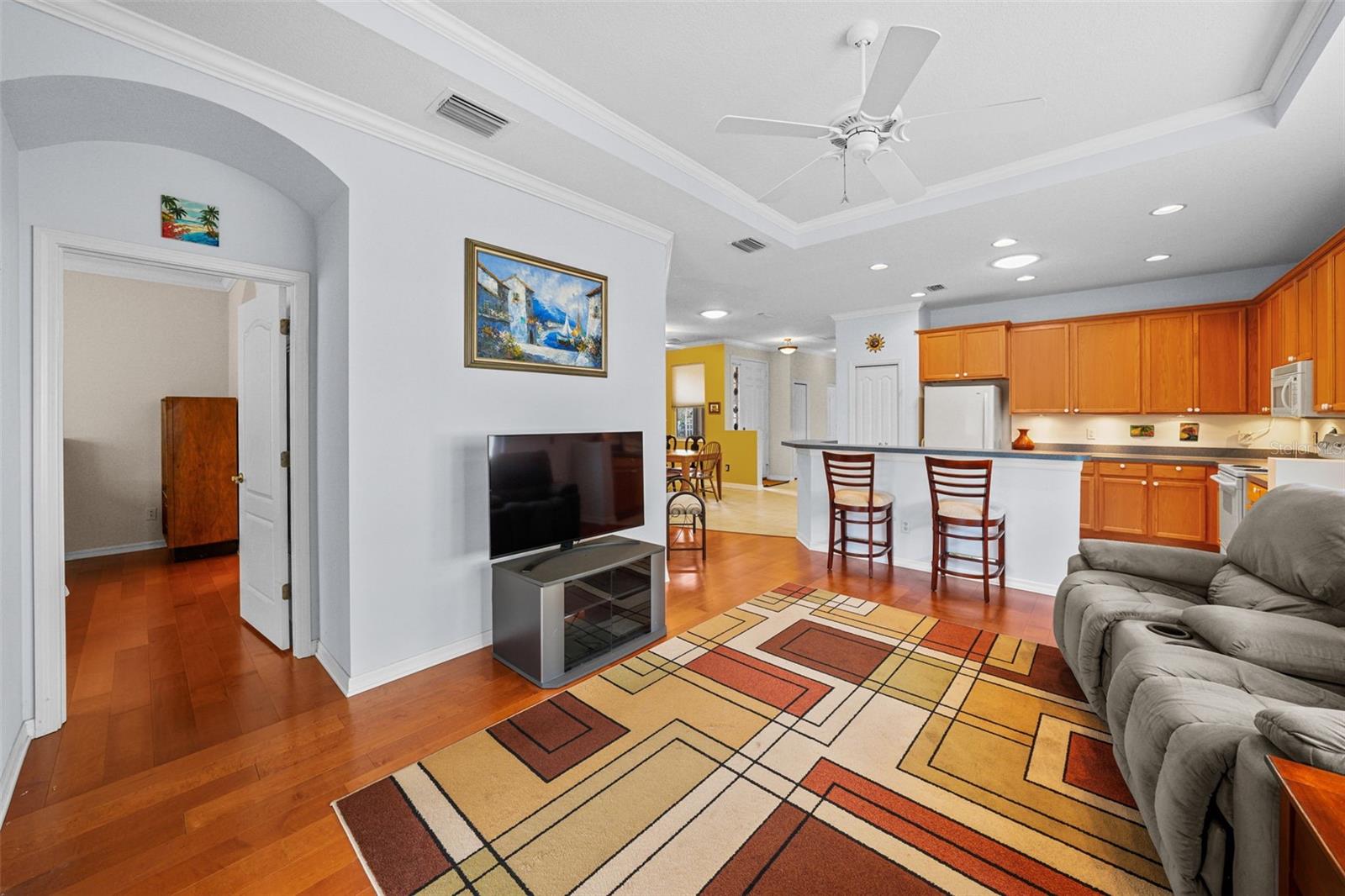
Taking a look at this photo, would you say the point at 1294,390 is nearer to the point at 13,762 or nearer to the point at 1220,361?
the point at 1220,361

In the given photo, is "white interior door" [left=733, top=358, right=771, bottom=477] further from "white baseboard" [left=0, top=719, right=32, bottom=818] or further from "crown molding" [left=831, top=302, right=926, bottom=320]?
"white baseboard" [left=0, top=719, right=32, bottom=818]

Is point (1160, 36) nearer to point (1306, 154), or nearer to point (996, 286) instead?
point (1306, 154)

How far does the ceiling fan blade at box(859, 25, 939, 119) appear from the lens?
5.16 ft

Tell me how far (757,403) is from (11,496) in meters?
9.40

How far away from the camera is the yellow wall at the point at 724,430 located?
9.60m

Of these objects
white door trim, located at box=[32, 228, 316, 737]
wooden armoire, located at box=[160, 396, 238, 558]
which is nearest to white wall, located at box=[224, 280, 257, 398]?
wooden armoire, located at box=[160, 396, 238, 558]

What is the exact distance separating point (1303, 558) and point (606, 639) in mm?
2852

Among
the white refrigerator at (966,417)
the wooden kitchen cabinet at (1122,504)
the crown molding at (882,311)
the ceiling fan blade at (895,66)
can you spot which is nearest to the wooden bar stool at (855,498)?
the white refrigerator at (966,417)

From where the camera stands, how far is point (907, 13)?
2.04 metres

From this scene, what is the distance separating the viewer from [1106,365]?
5.53m

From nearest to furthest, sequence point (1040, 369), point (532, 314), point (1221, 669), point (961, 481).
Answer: point (1221, 669) < point (532, 314) < point (961, 481) < point (1040, 369)

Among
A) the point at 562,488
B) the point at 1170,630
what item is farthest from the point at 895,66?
the point at 562,488

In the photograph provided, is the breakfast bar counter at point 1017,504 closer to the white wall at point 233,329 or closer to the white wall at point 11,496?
the white wall at point 11,496

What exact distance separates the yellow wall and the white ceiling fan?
6.80 metres
